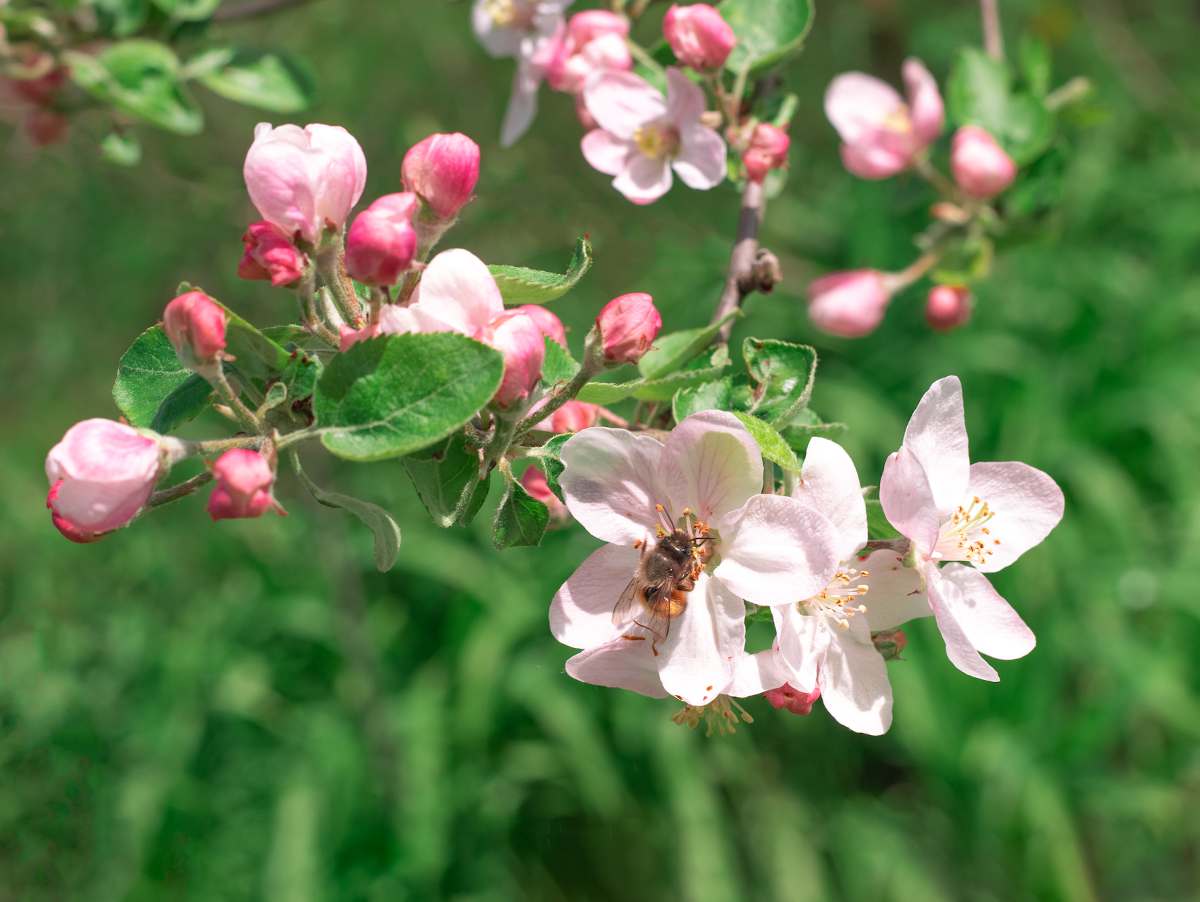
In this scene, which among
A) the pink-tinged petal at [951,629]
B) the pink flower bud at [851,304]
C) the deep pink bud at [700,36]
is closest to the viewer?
the pink-tinged petal at [951,629]

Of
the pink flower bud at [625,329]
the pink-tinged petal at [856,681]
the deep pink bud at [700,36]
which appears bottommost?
the pink-tinged petal at [856,681]

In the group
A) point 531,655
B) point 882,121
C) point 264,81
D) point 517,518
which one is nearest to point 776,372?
point 517,518

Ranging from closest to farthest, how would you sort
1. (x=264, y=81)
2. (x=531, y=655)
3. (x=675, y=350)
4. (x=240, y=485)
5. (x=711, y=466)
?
1. (x=240, y=485)
2. (x=711, y=466)
3. (x=675, y=350)
4. (x=264, y=81)
5. (x=531, y=655)

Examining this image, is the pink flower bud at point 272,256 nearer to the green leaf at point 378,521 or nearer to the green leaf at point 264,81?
the green leaf at point 378,521

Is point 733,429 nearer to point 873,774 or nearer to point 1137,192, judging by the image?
point 873,774

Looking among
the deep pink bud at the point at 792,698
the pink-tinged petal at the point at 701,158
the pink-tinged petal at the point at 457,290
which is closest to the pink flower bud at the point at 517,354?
the pink-tinged petal at the point at 457,290

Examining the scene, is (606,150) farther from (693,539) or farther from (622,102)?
(693,539)

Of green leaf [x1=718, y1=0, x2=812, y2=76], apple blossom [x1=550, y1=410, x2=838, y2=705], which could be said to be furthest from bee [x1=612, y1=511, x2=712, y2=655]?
green leaf [x1=718, y1=0, x2=812, y2=76]
